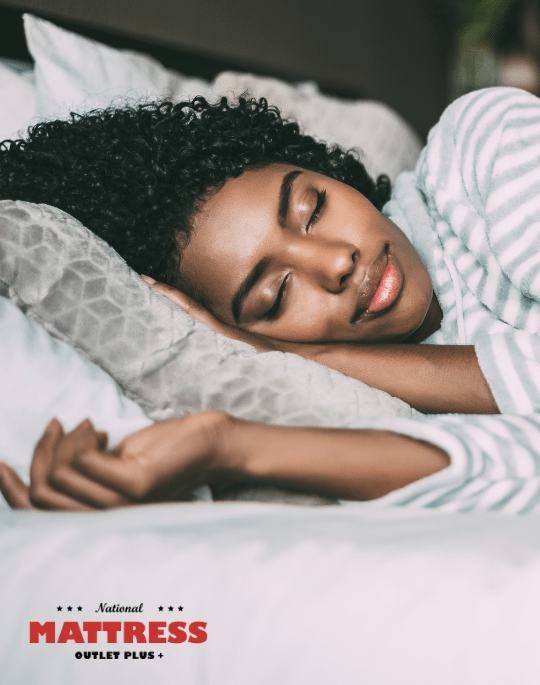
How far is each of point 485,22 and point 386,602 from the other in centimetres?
379

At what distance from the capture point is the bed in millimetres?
328

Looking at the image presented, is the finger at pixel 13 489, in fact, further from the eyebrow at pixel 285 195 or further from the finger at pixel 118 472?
the eyebrow at pixel 285 195

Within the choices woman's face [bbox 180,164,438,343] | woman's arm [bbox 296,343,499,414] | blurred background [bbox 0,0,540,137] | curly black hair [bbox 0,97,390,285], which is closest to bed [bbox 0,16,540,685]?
woman's arm [bbox 296,343,499,414]

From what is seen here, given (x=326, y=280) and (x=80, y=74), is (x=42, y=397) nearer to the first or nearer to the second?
(x=326, y=280)

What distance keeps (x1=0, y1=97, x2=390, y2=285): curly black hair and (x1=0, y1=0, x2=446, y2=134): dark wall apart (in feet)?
1.61

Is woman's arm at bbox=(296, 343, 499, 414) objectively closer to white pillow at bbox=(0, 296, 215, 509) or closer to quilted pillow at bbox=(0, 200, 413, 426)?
quilted pillow at bbox=(0, 200, 413, 426)

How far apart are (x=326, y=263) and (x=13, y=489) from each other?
53 cm

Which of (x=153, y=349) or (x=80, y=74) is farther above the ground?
(x=80, y=74)

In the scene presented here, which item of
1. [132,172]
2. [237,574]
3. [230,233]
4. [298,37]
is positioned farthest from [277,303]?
[298,37]

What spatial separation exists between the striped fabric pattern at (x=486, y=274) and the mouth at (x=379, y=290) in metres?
0.16

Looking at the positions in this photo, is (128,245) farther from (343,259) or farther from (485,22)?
(485,22)

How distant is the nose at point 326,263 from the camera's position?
2.61ft

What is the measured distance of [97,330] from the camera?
2.02 feet

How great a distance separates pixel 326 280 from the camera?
806 mm
